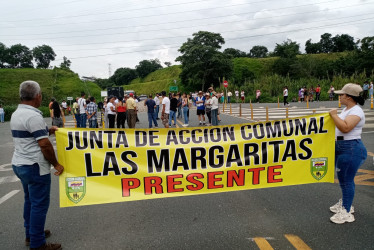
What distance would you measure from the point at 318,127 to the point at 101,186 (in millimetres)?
3177

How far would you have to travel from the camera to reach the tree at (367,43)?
160 ft

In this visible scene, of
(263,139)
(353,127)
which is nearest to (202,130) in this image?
(263,139)

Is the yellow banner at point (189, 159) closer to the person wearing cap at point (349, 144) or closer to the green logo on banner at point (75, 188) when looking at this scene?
the green logo on banner at point (75, 188)

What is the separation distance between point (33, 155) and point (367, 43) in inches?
2344

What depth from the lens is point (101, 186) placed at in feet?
12.0

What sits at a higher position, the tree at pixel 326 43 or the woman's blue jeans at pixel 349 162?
the tree at pixel 326 43

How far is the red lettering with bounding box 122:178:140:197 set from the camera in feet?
12.2

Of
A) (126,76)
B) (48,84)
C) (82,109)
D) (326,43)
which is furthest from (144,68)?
(82,109)

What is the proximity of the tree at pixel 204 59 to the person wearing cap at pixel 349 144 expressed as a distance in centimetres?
4826

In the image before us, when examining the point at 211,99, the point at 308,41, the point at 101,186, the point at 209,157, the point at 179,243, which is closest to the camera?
the point at 179,243

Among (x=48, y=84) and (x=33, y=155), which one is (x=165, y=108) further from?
(x=48, y=84)

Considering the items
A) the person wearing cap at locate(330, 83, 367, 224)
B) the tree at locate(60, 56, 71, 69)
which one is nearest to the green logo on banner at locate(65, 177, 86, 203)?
the person wearing cap at locate(330, 83, 367, 224)

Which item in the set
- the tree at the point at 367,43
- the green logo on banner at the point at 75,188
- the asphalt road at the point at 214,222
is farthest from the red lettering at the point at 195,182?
the tree at the point at 367,43

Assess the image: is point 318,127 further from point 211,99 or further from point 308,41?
point 308,41
